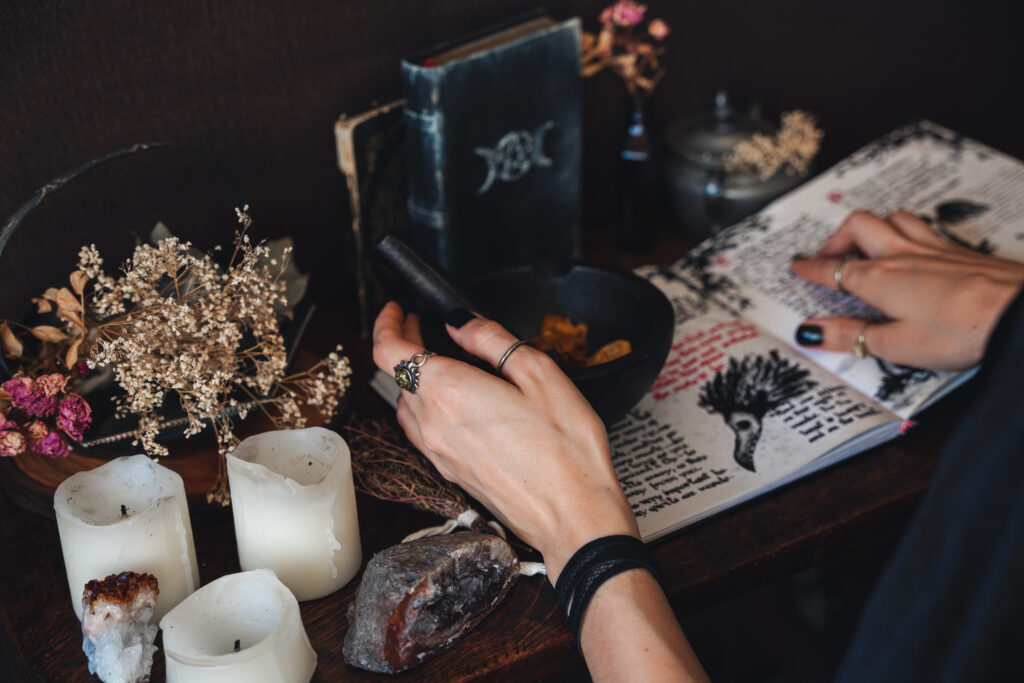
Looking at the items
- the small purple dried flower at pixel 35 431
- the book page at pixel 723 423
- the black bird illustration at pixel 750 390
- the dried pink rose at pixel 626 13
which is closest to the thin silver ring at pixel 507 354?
the book page at pixel 723 423

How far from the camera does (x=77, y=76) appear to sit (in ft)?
3.39

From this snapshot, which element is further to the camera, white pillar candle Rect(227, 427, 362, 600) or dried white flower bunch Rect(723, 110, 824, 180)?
dried white flower bunch Rect(723, 110, 824, 180)

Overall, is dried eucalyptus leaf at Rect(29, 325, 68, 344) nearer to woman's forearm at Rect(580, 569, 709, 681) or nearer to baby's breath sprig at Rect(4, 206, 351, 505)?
baby's breath sprig at Rect(4, 206, 351, 505)

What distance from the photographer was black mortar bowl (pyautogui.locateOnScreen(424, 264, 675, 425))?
3.18 feet

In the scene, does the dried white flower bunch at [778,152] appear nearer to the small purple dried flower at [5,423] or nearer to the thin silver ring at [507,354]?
the thin silver ring at [507,354]

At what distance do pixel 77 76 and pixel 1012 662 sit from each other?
107 cm

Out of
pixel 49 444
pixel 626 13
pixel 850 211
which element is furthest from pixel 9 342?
pixel 850 211

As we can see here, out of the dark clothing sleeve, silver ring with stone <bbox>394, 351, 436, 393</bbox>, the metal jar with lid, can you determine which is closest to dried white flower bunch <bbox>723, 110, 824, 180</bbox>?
the metal jar with lid

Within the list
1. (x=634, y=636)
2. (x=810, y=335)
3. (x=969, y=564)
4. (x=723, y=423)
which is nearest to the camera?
(x=969, y=564)

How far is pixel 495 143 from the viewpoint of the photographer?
1182 millimetres

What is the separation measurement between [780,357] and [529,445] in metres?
0.53

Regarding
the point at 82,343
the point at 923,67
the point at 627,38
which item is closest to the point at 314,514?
the point at 82,343

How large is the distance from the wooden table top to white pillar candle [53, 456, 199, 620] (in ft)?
0.20

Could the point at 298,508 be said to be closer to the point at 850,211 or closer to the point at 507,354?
the point at 507,354
